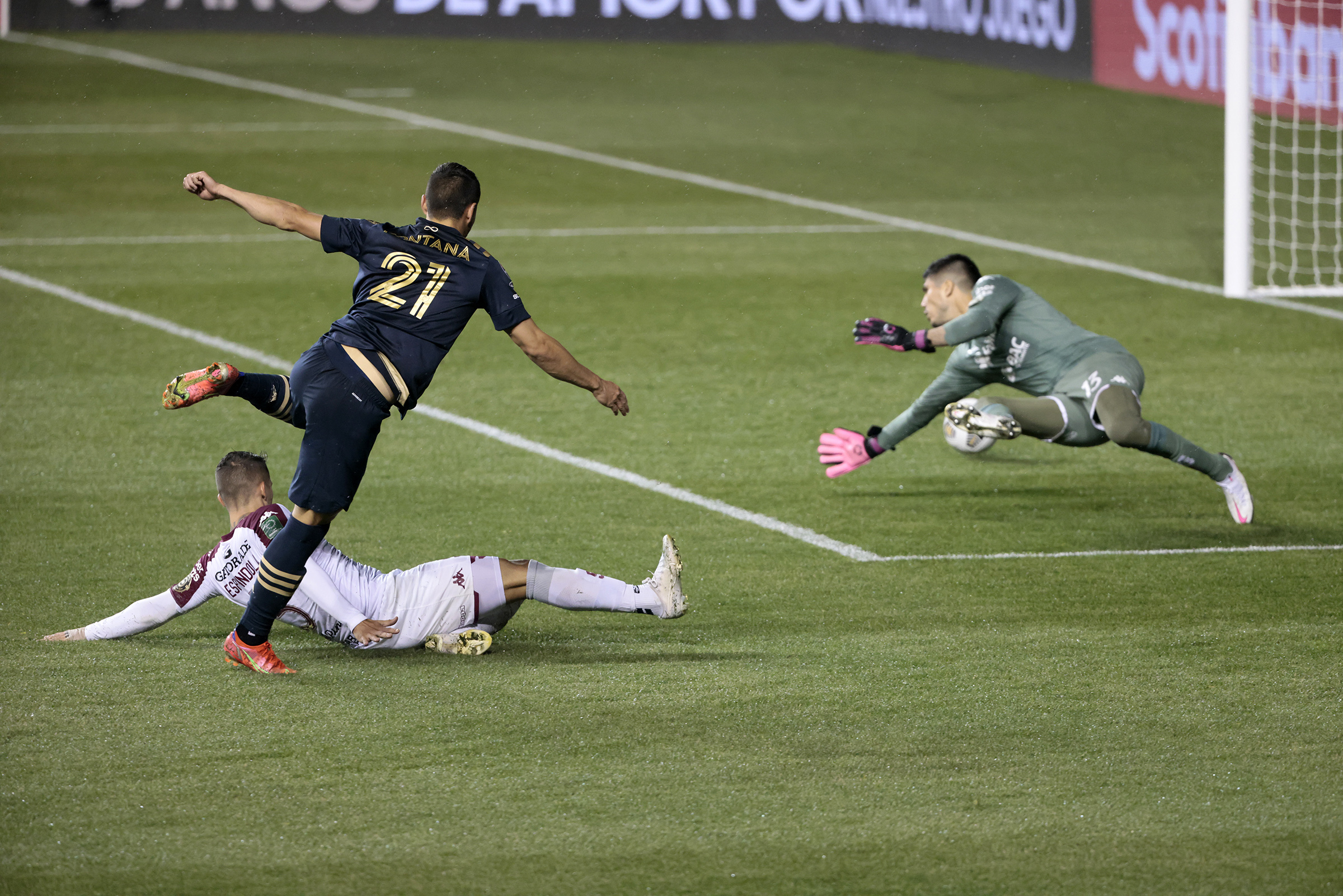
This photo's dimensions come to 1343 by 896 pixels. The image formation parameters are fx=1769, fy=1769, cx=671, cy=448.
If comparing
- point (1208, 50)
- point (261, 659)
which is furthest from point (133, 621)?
point (1208, 50)

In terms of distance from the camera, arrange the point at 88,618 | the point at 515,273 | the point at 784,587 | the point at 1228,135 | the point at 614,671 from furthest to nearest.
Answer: the point at 515,273, the point at 1228,135, the point at 784,587, the point at 88,618, the point at 614,671

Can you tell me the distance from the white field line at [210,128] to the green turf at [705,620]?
5293 millimetres

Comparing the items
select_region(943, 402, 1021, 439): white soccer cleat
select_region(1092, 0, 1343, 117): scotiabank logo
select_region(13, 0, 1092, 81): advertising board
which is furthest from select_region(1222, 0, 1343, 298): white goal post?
select_region(13, 0, 1092, 81): advertising board

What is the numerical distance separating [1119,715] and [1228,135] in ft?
30.5

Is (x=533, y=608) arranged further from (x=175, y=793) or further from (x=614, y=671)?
(x=175, y=793)

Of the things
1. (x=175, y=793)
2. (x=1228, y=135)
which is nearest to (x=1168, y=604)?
(x=175, y=793)

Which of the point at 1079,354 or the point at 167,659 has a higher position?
the point at 1079,354

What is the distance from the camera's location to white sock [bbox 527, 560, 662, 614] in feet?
20.5

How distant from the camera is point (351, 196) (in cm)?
1862

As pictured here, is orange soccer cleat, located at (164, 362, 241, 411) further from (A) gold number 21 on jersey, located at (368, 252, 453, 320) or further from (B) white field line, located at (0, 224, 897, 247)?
(B) white field line, located at (0, 224, 897, 247)

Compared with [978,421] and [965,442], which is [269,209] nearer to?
[978,421]

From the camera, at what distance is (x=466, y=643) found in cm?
623

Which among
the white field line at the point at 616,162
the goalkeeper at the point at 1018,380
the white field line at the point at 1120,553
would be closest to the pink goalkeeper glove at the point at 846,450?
Result: the goalkeeper at the point at 1018,380

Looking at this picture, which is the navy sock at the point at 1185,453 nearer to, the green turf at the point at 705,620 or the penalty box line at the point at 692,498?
the green turf at the point at 705,620
